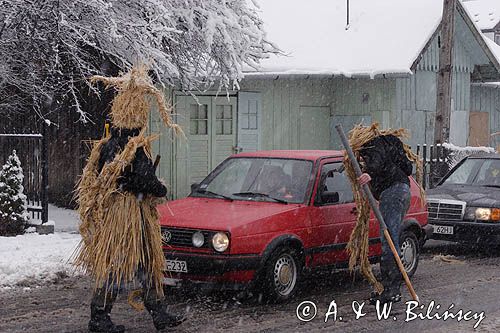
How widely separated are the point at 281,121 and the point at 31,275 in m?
11.3

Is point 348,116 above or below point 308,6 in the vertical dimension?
below

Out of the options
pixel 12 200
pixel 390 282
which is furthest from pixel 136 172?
pixel 12 200

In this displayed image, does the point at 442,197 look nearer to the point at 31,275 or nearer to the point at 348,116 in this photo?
the point at 31,275

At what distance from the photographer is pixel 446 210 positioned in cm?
1260

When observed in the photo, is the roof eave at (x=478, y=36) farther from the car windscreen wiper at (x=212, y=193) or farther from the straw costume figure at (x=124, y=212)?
the straw costume figure at (x=124, y=212)

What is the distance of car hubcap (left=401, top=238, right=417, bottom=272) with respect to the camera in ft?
33.6

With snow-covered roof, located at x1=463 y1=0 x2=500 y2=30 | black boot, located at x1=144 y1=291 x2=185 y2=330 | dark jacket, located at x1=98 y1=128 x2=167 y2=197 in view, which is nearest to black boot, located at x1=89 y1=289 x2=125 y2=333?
black boot, located at x1=144 y1=291 x2=185 y2=330

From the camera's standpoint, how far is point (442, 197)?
42.1 ft

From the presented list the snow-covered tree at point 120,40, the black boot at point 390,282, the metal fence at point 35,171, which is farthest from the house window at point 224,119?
the black boot at point 390,282

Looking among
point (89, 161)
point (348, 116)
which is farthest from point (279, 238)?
point (348, 116)

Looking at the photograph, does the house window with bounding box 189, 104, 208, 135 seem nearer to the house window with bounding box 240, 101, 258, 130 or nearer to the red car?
the house window with bounding box 240, 101, 258, 130

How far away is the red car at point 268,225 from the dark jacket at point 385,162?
0.57 meters

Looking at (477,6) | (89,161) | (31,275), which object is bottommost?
(31,275)

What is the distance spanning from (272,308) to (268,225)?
0.85m
